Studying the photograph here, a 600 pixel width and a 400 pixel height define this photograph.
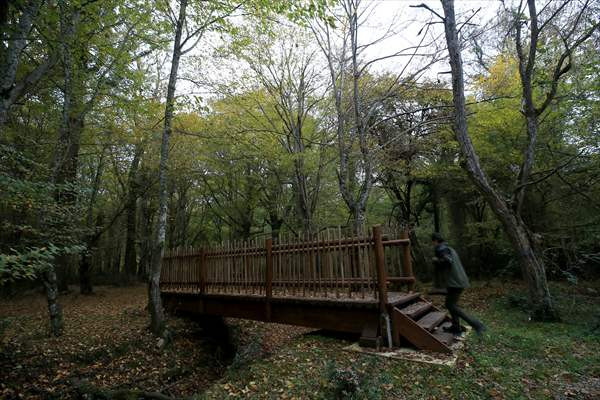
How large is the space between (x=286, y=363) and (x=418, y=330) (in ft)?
7.34

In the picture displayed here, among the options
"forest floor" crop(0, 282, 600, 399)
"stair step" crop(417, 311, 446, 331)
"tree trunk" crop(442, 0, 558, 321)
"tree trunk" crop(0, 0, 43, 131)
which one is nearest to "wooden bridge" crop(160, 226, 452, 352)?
"stair step" crop(417, 311, 446, 331)

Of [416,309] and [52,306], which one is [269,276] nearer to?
[416,309]

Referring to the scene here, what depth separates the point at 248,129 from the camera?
12.8 m

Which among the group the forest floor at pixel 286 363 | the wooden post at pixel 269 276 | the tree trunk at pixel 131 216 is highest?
the tree trunk at pixel 131 216

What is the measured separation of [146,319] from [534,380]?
9408 mm

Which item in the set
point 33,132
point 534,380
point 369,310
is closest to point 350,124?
point 369,310

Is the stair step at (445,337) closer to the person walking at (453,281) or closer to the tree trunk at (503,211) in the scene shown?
the person walking at (453,281)

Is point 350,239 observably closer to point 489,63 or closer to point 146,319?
point 146,319

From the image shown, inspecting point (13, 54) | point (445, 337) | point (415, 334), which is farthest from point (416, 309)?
point (13, 54)

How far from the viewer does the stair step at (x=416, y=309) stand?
5.54 meters

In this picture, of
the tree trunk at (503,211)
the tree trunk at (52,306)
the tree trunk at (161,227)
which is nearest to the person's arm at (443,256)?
the tree trunk at (503,211)

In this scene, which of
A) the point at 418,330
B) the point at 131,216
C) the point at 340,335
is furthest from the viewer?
the point at 131,216

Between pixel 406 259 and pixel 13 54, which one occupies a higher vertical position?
pixel 13 54

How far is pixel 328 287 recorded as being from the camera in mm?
6348
